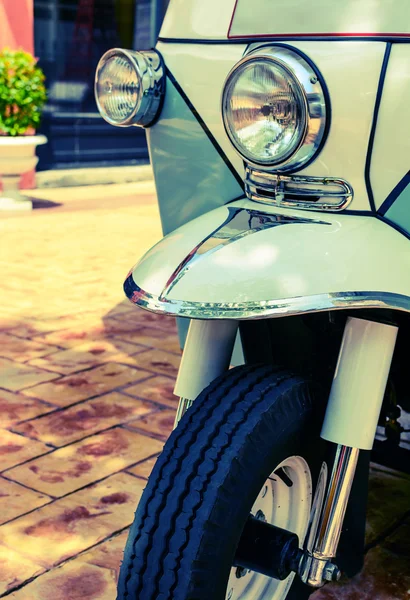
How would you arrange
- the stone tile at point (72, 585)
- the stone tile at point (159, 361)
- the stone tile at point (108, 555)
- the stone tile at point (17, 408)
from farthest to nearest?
the stone tile at point (159, 361), the stone tile at point (17, 408), the stone tile at point (108, 555), the stone tile at point (72, 585)

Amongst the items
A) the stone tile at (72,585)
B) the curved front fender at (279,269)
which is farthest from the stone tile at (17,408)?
the curved front fender at (279,269)

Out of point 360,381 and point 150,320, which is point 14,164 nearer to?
point 150,320

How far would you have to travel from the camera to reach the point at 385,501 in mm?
2535

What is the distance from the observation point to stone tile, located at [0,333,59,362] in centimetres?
368

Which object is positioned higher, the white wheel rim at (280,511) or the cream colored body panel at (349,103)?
the cream colored body panel at (349,103)

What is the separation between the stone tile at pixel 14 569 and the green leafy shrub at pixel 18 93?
5.79m

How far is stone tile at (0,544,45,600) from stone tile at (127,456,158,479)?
526 millimetres

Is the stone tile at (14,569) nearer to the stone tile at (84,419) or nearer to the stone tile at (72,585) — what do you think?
the stone tile at (72,585)

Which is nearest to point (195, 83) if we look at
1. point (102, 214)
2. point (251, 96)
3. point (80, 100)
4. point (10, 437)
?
point (251, 96)

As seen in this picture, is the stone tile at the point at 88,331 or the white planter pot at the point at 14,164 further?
the white planter pot at the point at 14,164

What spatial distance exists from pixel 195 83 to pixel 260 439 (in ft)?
2.67

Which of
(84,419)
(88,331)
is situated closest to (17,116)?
(88,331)

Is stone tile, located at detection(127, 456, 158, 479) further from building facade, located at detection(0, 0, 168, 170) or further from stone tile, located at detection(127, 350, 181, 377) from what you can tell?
building facade, located at detection(0, 0, 168, 170)

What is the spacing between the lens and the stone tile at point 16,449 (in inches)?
105
